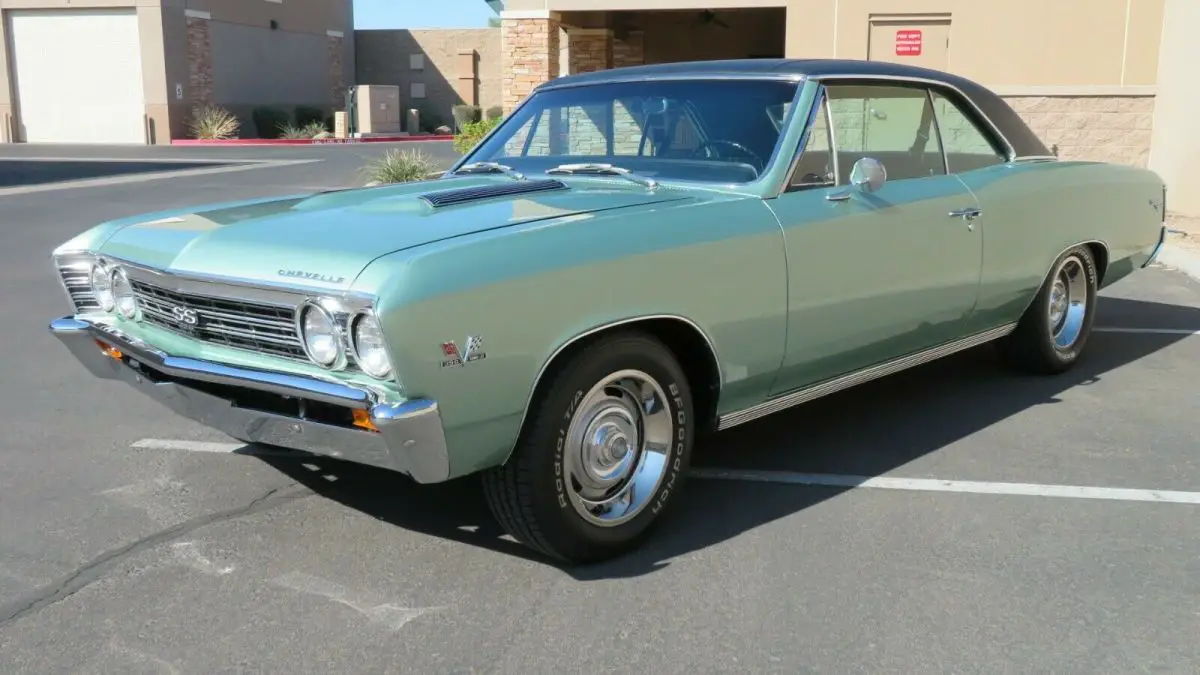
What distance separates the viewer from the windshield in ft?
15.4

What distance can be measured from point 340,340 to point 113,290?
143 centimetres

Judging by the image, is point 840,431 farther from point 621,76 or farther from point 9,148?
point 9,148

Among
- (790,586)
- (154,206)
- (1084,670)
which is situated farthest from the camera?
(154,206)

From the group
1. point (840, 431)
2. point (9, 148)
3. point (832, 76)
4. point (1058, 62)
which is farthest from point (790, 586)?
point (9, 148)

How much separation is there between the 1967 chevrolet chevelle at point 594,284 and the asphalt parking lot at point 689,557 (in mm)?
381

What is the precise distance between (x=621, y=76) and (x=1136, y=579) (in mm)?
3003

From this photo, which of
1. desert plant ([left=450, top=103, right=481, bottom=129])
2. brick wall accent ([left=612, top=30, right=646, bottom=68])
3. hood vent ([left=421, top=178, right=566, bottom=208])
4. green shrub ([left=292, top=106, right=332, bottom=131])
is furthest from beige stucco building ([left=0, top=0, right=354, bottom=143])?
hood vent ([left=421, top=178, right=566, bottom=208])

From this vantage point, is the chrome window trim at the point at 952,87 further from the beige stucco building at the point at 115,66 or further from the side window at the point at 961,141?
the beige stucco building at the point at 115,66

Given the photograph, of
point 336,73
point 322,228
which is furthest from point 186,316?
point 336,73

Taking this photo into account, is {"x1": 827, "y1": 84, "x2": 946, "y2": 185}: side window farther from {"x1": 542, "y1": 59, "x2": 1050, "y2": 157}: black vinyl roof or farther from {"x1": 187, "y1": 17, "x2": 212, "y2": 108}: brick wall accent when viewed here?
{"x1": 187, "y1": 17, "x2": 212, "y2": 108}: brick wall accent

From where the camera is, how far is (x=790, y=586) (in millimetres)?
3721

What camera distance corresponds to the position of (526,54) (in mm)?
17031

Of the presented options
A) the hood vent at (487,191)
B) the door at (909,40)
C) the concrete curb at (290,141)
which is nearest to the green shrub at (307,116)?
the concrete curb at (290,141)

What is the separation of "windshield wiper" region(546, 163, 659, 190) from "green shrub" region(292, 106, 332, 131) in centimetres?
3585
